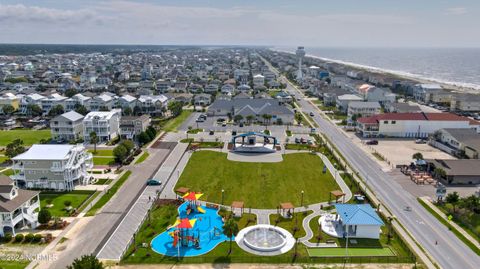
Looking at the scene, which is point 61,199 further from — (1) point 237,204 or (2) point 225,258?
(2) point 225,258

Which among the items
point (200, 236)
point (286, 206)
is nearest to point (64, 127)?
point (200, 236)

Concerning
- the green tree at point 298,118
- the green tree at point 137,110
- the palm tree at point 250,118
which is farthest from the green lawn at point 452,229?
the green tree at point 137,110

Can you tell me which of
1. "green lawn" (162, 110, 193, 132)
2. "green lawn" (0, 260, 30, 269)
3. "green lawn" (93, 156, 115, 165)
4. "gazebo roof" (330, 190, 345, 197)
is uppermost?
"green lawn" (162, 110, 193, 132)

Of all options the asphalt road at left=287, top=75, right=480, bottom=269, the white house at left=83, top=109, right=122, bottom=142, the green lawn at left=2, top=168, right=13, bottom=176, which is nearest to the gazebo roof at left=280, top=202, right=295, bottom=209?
the asphalt road at left=287, top=75, right=480, bottom=269

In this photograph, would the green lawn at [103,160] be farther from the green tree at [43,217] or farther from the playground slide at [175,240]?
the playground slide at [175,240]

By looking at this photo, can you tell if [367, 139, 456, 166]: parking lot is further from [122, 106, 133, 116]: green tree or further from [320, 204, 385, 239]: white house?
[122, 106, 133, 116]: green tree

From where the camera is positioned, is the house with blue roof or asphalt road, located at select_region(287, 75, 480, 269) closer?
asphalt road, located at select_region(287, 75, 480, 269)

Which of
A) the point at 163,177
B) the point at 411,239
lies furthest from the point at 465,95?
the point at 163,177
